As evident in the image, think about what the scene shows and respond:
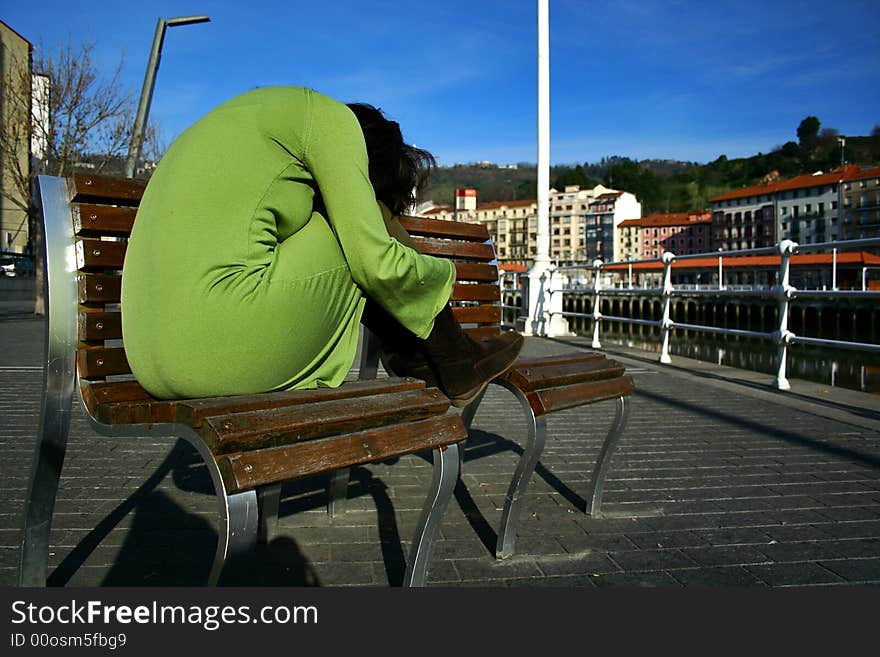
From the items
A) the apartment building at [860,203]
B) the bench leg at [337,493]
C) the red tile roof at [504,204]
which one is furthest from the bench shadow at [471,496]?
the red tile roof at [504,204]

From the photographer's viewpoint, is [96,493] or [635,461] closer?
[96,493]

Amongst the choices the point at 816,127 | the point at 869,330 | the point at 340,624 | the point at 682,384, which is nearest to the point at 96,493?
the point at 340,624

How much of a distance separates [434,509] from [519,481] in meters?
0.63

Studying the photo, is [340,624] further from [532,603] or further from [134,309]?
[134,309]

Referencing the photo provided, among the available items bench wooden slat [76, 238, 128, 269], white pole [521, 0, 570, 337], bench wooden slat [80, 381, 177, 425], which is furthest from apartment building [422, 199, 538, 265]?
bench wooden slat [80, 381, 177, 425]

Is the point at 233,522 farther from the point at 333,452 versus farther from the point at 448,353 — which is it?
the point at 448,353

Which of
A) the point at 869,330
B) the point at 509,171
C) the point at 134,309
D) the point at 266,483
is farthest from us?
the point at 509,171

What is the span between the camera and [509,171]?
18100 centimetres

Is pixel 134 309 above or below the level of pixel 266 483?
above

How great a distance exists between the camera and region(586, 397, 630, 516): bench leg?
8.85 ft

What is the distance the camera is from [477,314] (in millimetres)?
2955

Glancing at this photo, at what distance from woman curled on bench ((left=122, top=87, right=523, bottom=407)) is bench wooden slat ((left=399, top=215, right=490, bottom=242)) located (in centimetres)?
101

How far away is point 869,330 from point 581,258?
91082mm

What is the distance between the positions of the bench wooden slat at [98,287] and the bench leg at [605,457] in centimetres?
176
